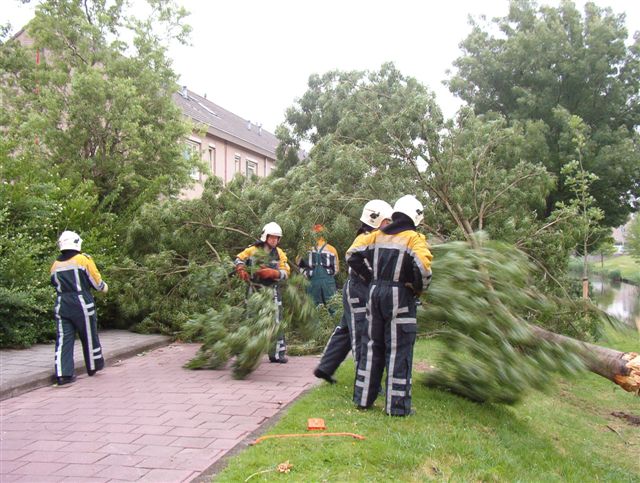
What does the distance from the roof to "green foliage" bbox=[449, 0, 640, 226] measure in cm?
1112

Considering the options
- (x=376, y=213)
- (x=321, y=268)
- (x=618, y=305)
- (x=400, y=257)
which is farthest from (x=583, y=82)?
(x=400, y=257)

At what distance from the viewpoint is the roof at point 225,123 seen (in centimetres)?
2814

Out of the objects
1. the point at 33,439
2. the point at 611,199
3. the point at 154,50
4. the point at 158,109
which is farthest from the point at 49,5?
the point at 611,199

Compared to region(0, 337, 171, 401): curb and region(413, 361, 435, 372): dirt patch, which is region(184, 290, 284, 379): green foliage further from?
region(413, 361, 435, 372): dirt patch

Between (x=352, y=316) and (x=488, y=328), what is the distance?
1271mm

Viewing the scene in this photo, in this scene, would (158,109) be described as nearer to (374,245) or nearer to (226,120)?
(374,245)

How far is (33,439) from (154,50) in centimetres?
1288

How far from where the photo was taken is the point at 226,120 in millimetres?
33656

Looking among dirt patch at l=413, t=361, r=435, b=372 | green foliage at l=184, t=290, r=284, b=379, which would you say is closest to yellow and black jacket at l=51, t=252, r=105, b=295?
green foliage at l=184, t=290, r=284, b=379

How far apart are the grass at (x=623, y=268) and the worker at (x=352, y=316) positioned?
25.0 m

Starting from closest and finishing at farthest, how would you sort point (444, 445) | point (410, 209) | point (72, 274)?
point (444, 445) < point (410, 209) < point (72, 274)

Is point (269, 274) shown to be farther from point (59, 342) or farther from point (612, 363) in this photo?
point (612, 363)

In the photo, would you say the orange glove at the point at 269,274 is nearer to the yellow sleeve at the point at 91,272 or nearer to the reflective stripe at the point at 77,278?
the yellow sleeve at the point at 91,272

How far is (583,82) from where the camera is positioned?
20859mm
